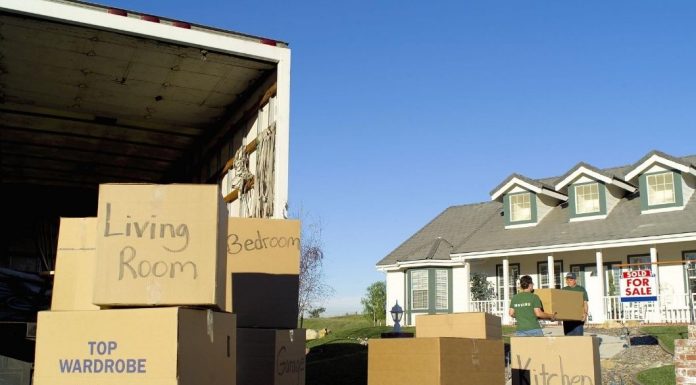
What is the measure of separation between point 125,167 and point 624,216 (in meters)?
14.3

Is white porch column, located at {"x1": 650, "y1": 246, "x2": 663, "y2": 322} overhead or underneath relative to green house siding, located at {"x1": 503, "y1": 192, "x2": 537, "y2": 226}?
underneath

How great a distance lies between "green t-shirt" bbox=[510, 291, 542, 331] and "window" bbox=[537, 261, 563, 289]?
1433 centimetres

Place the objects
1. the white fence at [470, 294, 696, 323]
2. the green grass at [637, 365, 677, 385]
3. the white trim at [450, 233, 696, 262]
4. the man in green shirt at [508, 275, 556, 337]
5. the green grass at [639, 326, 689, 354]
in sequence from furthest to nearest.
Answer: the white trim at [450, 233, 696, 262]
the white fence at [470, 294, 696, 323]
the green grass at [639, 326, 689, 354]
the green grass at [637, 365, 677, 385]
the man in green shirt at [508, 275, 556, 337]

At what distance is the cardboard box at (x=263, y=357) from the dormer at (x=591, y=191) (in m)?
17.0

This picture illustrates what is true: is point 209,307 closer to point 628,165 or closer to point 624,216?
point 624,216

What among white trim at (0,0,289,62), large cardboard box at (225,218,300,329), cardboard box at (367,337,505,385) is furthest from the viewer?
white trim at (0,0,289,62)

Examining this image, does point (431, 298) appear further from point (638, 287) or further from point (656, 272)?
point (638, 287)

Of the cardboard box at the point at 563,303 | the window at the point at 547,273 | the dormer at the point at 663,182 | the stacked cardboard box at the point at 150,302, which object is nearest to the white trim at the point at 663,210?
the dormer at the point at 663,182

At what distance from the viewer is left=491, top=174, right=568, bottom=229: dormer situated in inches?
885

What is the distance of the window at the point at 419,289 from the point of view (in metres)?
23.4

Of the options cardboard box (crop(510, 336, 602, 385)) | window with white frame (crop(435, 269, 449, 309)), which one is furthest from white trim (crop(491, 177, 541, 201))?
cardboard box (crop(510, 336, 602, 385))

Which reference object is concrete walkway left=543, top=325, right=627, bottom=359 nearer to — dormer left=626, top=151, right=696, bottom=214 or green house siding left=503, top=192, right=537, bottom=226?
dormer left=626, top=151, right=696, bottom=214

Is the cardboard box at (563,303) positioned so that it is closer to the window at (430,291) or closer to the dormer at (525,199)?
the dormer at (525,199)

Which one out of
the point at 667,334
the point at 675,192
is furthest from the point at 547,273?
the point at 667,334
